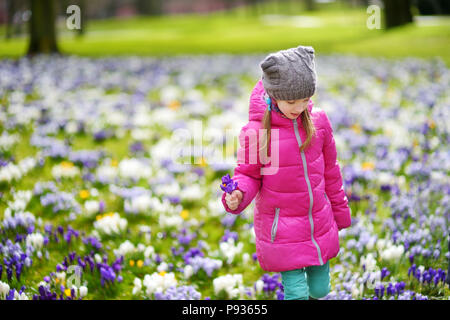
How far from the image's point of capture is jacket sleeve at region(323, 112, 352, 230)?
10.0 feet

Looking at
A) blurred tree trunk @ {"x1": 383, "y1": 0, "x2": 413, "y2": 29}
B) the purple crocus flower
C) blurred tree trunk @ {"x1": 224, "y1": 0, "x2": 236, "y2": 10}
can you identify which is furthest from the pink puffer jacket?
blurred tree trunk @ {"x1": 224, "y1": 0, "x2": 236, "y2": 10}

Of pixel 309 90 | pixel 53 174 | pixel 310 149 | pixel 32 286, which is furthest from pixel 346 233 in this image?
pixel 53 174

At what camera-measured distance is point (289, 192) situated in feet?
9.57

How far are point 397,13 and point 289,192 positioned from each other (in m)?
25.8

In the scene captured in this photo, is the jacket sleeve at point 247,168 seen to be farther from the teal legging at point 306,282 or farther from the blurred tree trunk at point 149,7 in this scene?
the blurred tree trunk at point 149,7

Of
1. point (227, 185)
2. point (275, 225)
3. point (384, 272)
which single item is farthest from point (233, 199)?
point (384, 272)

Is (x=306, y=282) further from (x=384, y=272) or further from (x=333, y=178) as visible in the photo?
(x=384, y=272)

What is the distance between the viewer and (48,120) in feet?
28.5

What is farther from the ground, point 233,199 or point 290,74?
point 290,74

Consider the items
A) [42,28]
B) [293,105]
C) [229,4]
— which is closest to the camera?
[293,105]

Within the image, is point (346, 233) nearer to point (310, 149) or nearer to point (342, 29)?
point (310, 149)

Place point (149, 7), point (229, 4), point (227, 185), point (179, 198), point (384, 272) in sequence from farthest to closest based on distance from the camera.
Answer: point (229, 4), point (149, 7), point (179, 198), point (384, 272), point (227, 185)

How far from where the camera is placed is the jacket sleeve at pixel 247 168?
2.87 m

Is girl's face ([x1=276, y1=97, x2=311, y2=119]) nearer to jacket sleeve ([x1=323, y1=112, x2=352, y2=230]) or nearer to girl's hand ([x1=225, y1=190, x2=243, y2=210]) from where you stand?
jacket sleeve ([x1=323, y1=112, x2=352, y2=230])
